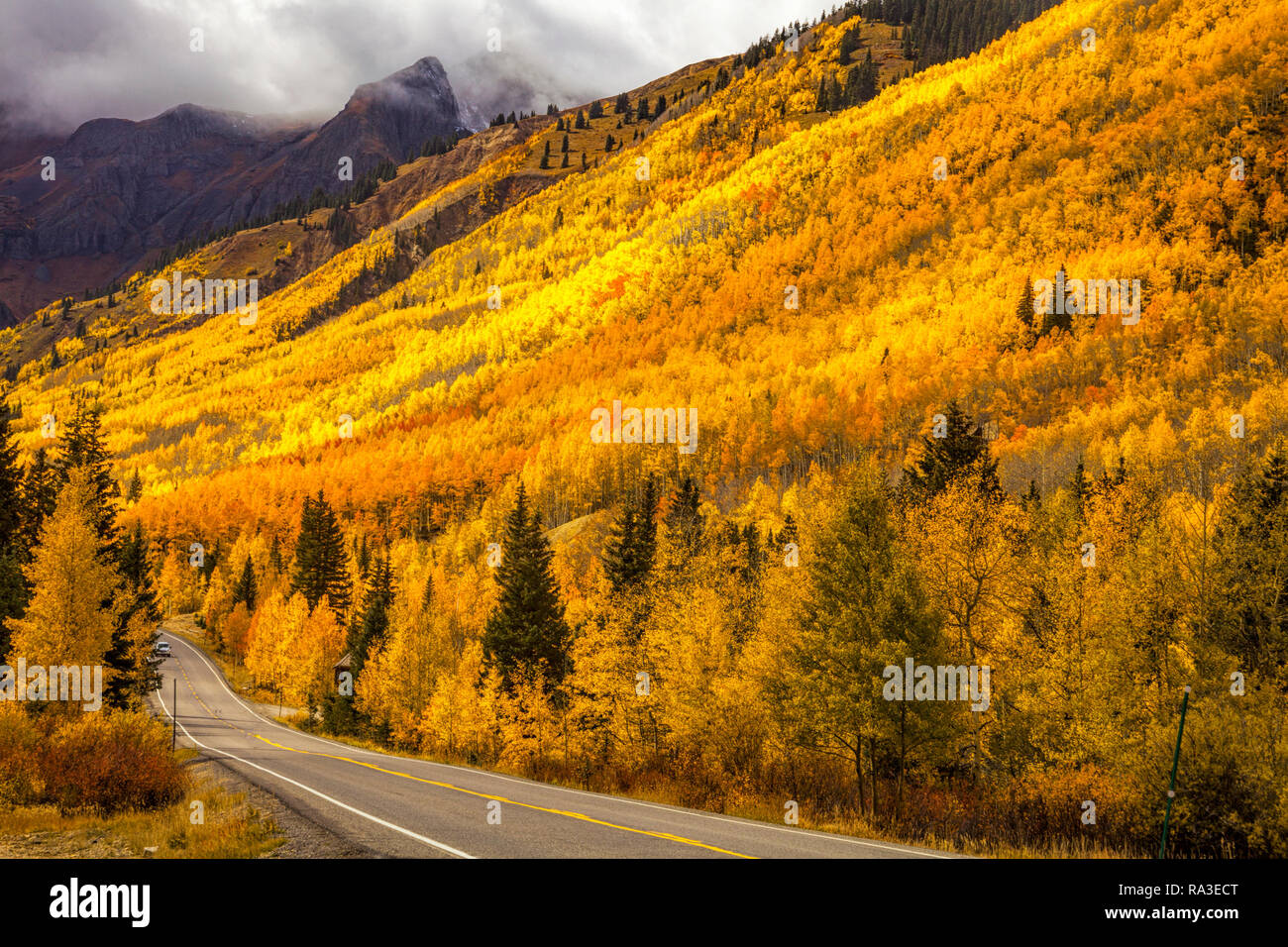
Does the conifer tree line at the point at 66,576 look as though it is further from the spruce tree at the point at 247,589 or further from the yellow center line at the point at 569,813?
the spruce tree at the point at 247,589

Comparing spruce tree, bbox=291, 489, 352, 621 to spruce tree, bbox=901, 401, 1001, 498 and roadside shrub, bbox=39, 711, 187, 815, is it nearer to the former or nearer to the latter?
roadside shrub, bbox=39, 711, 187, 815

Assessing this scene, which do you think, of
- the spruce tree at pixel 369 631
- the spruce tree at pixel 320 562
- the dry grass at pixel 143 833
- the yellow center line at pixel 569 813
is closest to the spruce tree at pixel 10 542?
the yellow center line at pixel 569 813

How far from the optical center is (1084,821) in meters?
20.2

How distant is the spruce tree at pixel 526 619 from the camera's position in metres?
41.7

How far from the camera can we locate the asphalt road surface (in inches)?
478

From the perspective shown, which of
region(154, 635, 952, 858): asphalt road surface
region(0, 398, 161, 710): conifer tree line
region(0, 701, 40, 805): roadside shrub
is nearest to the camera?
region(154, 635, 952, 858): asphalt road surface

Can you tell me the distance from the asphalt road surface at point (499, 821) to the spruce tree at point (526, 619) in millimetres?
11287

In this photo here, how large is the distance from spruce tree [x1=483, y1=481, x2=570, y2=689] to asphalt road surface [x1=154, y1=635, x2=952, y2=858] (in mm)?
11287

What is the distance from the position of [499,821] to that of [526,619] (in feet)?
91.3

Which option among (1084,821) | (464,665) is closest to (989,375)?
(464,665)

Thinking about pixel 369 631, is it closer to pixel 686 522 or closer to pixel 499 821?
pixel 686 522

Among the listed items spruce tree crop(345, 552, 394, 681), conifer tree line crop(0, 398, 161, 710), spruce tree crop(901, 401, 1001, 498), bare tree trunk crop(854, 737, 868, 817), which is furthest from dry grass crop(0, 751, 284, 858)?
spruce tree crop(345, 552, 394, 681)
